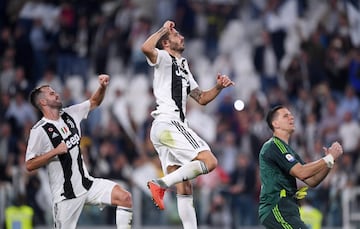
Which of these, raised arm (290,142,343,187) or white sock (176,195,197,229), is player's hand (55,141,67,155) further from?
raised arm (290,142,343,187)

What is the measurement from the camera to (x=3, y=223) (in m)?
20.1

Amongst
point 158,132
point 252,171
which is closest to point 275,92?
point 252,171

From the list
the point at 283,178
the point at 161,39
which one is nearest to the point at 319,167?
the point at 283,178

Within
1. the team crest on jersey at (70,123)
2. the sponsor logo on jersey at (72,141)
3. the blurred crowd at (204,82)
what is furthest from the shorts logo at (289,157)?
the blurred crowd at (204,82)

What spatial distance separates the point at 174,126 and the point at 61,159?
1464 mm

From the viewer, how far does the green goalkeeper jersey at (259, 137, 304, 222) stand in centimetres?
1262

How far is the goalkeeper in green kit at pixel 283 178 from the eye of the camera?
12445mm

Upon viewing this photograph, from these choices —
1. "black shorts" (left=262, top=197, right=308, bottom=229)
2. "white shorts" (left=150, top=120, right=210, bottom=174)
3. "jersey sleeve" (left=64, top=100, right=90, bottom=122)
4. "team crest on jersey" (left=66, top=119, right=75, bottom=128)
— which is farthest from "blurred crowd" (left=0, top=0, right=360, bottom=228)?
"black shorts" (left=262, top=197, right=308, bottom=229)

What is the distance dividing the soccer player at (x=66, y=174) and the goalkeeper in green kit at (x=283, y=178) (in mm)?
1930

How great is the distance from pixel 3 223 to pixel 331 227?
19.7 ft

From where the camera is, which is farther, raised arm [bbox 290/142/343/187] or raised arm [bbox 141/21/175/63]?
raised arm [bbox 141/21/175/63]

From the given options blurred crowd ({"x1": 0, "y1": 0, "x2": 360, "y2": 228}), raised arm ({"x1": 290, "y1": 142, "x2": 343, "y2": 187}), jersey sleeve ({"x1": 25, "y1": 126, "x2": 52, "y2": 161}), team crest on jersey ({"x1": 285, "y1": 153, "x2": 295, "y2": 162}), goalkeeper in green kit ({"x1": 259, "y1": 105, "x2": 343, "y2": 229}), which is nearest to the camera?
raised arm ({"x1": 290, "y1": 142, "x2": 343, "y2": 187})

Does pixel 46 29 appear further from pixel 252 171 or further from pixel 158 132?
pixel 158 132

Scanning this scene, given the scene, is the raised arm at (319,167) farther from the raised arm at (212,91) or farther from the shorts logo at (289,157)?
the raised arm at (212,91)
